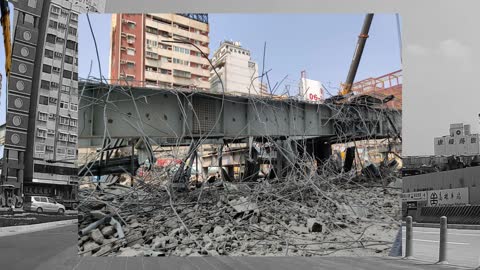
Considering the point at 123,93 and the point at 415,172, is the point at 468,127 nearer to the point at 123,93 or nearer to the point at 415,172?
the point at 415,172

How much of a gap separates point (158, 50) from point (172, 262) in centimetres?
257

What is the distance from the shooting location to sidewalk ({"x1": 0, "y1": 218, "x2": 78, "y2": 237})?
508cm

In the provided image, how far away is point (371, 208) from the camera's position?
5242 mm

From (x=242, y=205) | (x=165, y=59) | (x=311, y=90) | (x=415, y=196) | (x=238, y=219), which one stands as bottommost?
(x=415, y=196)

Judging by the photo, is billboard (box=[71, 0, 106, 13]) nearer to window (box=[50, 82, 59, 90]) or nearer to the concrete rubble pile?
window (box=[50, 82, 59, 90])

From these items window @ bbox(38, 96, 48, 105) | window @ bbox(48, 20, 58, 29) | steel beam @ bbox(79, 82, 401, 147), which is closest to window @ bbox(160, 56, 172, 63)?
steel beam @ bbox(79, 82, 401, 147)

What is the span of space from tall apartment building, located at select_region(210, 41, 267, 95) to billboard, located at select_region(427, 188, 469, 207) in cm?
1262

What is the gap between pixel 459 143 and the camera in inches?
499

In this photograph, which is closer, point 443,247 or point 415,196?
point 443,247

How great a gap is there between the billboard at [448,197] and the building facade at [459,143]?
1412 millimetres

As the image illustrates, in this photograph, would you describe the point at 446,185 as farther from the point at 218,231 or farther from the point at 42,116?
the point at 42,116

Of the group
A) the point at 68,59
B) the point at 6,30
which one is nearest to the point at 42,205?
the point at 68,59

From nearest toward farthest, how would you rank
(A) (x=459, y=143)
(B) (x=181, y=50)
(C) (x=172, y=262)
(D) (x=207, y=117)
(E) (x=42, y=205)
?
(C) (x=172, y=262)
(B) (x=181, y=50)
(D) (x=207, y=117)
(E) (x=42, y=205)
(A) (x=459, y=143)

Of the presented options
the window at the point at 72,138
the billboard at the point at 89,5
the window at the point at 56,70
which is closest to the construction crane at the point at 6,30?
the window at the point at 56,70
